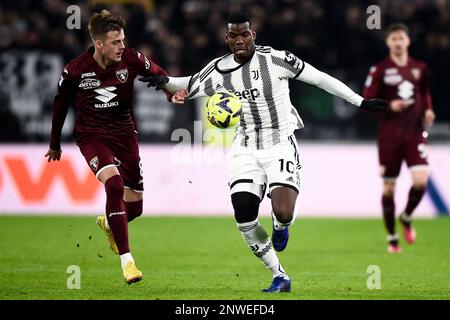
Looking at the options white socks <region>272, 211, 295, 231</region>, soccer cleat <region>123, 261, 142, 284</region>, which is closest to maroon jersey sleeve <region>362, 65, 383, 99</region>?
white socks <region>272, 211, 295, 231</region>

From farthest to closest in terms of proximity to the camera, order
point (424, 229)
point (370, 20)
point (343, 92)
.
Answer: point (370, 20) < point (424, 229) < point (343, 92)

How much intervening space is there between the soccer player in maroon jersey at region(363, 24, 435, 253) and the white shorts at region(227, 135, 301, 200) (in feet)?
14.3

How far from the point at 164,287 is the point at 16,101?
27.8ft

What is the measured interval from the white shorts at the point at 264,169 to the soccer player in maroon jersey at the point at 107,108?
974 millimetres

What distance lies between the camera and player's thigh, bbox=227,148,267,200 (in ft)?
28.3

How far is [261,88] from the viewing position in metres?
8.73

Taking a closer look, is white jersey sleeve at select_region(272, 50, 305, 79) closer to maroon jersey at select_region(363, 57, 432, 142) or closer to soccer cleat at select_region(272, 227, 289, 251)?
soccer cleat at select_region(272, 227, 289, 251)

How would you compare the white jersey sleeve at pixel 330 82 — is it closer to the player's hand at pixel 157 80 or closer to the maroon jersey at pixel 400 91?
the player's hand at pixel 157 80

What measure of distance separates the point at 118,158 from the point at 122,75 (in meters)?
0.80

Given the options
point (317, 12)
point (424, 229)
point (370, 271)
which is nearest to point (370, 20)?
point (317, 12)

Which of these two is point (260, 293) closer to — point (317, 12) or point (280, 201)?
point (280, 201)

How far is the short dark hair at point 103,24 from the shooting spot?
8.88 metres

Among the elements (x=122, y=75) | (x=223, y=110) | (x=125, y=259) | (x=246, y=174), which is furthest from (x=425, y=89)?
(x=125, y=259)
